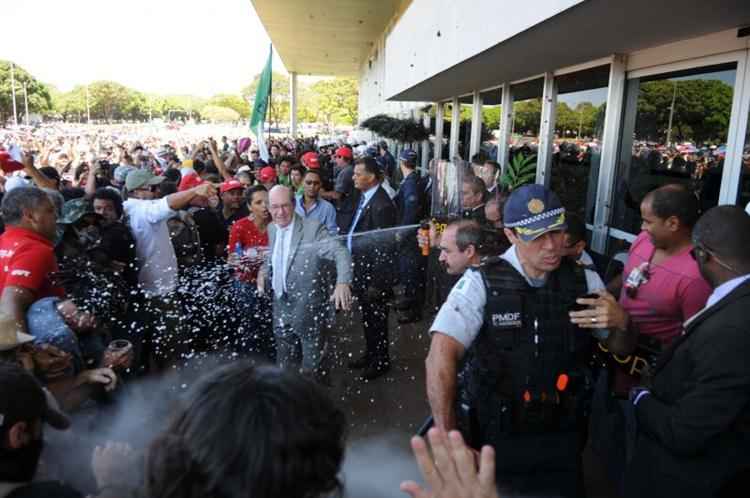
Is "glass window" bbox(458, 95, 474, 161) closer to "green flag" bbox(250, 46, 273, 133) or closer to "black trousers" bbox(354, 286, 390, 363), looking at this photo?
"green flag" bbox(250, 46, 273, 133)

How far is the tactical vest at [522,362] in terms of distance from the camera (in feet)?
7.09

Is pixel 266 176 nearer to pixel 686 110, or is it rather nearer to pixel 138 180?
pixel 138 180

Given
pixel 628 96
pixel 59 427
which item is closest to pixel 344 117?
pixel 628 96

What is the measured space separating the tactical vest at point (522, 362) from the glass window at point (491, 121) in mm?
7715

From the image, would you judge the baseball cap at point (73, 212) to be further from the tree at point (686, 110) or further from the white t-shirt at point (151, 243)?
the tree at point (686, 110)

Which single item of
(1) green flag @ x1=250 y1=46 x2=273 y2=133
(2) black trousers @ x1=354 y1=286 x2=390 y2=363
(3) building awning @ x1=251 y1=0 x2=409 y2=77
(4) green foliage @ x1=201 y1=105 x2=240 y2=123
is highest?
(3) building awning @ x1=251 y1=0 x2=409 y2=77

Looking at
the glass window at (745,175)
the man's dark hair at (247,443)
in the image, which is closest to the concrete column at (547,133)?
the glass window at (745,175)

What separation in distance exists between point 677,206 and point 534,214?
44.8 inches

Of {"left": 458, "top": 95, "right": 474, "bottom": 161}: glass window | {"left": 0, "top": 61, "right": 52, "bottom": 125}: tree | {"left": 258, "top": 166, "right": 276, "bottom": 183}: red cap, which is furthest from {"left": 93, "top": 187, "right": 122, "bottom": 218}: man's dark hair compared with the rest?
{"left": 0, "top": 61, "right": 52, "bottom": 125}: tree

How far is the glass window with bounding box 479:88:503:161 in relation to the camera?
9.93 metres

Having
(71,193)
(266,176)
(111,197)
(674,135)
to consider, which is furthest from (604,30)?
(71,193)

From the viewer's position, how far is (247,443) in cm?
93

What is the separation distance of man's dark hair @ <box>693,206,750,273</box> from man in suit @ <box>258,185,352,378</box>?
2379mm

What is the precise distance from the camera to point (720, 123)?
4.46 metres
